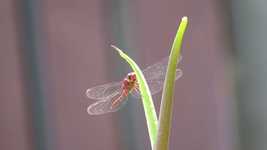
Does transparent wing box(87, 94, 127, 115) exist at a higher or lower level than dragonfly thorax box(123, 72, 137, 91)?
lower

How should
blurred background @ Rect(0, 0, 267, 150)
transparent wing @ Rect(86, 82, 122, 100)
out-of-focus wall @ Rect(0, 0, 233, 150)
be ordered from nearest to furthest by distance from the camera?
transparent wing @ Rect(86, 82, 122, 100)
blurred background @ Rect(0, 0, 267, 150)
out-of-focus wall @ Rect(0, 0, 233, 150)
